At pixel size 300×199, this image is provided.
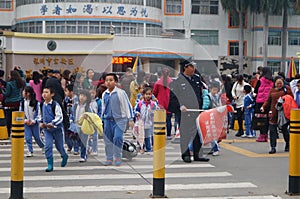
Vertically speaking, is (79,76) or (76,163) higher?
(79,76)

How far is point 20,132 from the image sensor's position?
7.30 m

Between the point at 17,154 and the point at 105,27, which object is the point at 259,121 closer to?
the point at 17,154

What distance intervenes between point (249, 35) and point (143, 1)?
1126cm

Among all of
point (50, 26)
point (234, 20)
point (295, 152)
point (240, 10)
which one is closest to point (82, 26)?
point (50, 26)

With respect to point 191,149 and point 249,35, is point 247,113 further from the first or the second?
point 249,35

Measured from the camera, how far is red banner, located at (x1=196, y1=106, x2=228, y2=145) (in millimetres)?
10688

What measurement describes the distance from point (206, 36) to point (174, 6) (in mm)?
4117

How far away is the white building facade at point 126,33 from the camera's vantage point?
31781 mm

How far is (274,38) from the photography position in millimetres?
51562

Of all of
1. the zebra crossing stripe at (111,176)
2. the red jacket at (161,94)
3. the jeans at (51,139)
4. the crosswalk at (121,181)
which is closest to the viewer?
the crosswalk at (121,181)

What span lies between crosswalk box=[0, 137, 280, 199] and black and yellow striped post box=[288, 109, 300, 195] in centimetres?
33

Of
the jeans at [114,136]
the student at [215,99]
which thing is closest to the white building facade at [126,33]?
the student at [215,99]

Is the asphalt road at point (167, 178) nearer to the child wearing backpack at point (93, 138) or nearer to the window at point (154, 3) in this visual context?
the child wearing backpack at point (93, 138)

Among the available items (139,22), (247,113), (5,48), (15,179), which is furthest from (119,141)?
(139,22)
